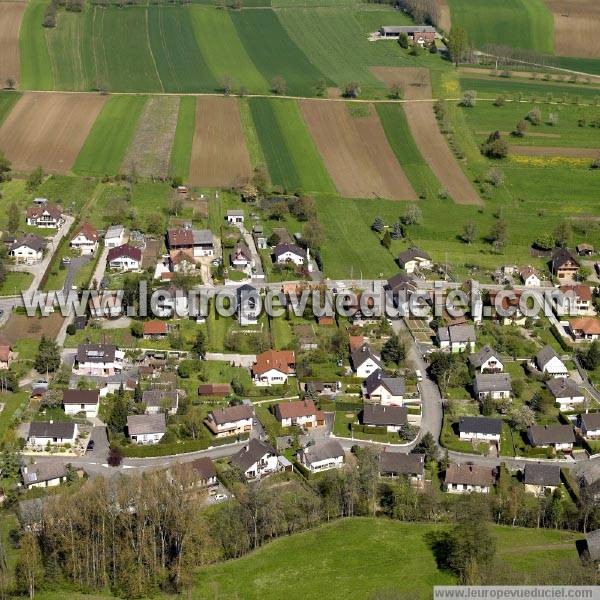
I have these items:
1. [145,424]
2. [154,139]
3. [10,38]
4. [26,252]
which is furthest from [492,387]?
[10,38]

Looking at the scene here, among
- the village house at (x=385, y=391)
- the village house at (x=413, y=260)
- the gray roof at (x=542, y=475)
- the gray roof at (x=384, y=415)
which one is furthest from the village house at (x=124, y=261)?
the gray roof at (x=542, y=475)

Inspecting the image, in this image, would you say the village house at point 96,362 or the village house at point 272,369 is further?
the village house at point 96,362

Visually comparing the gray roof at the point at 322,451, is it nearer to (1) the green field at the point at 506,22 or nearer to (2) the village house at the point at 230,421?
(2) the village house at the point at 230,421

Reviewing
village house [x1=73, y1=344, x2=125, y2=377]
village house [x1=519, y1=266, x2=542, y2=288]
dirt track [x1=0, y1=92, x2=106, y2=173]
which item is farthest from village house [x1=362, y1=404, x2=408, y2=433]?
dirt track [x1=0, y1=92, x2=106, y2=173]

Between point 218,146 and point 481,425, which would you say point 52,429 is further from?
point 218,146

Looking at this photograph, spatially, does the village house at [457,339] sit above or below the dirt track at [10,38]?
below

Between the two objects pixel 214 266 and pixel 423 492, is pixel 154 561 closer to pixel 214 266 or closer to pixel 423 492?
pixel 423 492

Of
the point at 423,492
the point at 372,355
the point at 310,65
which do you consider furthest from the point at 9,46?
the point at 423,492
